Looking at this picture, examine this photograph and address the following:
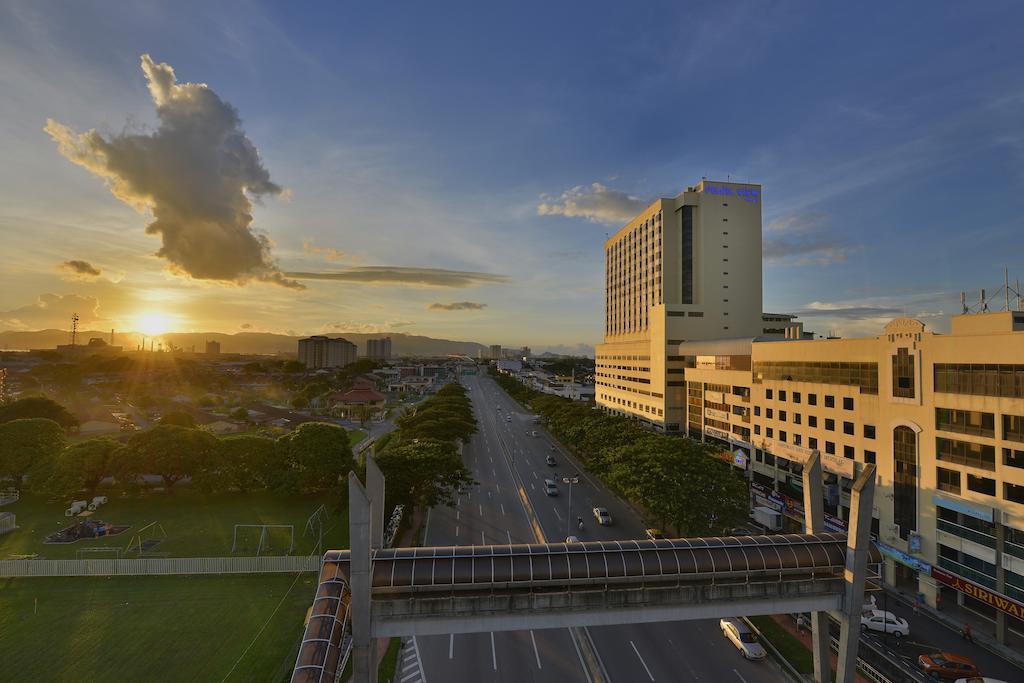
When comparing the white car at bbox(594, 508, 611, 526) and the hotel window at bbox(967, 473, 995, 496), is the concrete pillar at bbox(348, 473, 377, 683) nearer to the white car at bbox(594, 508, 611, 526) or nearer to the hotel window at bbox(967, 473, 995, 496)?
the white car at bbox(594, 508, 611, 526)

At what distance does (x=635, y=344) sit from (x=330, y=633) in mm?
89154

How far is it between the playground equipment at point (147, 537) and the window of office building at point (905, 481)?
62.6 meters

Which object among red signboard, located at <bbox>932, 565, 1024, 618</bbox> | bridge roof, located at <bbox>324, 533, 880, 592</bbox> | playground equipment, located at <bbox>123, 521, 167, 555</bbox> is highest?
bridge roof, located at <bbox>324, 533, 880, 592</bbox>

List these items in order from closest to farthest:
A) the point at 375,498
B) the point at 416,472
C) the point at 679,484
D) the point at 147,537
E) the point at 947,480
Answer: the point at 375,498, the point at 947,480, the point at 679,484, the point at 147,537, the point at 416,472

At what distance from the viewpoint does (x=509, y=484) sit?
67438 mm

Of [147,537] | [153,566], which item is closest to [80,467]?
[147,537]

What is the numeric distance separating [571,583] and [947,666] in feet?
81.3

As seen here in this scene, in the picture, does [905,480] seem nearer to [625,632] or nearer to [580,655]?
[625,632]

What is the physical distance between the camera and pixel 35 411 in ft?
274

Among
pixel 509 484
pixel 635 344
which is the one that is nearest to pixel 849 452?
pixel 509 484

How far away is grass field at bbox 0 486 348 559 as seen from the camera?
42.9m

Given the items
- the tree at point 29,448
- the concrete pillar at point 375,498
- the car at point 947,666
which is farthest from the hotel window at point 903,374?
the tree at point 29,448

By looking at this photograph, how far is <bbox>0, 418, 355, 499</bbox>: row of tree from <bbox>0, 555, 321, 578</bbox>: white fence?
568 inches

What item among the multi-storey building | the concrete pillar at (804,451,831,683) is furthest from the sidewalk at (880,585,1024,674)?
the concrete pillar at (804,451,831,683)
